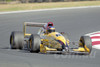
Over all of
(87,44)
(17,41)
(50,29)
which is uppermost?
(50,29)

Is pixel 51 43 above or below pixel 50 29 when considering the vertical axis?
below

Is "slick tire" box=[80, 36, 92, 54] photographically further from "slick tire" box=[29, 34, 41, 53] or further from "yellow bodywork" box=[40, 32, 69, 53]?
"slick tire" box=[29, 34, 41, 53]

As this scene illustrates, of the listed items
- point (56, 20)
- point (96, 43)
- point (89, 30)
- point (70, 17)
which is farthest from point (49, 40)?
point (70, 17)

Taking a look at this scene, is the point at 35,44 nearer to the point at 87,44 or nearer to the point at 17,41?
the point at 17,41

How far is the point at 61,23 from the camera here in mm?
18391

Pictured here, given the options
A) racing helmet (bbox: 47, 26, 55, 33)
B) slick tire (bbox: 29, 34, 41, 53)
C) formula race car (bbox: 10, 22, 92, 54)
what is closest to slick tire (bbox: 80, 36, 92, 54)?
formula race car (bbox: 10, 22, 92, 54)

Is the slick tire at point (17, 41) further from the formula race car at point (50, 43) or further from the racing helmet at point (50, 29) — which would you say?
the racing helmet at point (50, 29)

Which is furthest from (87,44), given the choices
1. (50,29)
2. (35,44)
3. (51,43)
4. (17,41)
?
(17,41)

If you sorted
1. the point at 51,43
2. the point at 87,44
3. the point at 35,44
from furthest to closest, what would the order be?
the point at 87,44 → the point at 51,43 → the point at 35,44

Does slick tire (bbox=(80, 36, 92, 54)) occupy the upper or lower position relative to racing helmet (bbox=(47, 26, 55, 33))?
lower

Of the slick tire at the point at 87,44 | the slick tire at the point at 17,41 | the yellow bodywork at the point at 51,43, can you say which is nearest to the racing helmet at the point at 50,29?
the yellow bodywork at the point at 51,43

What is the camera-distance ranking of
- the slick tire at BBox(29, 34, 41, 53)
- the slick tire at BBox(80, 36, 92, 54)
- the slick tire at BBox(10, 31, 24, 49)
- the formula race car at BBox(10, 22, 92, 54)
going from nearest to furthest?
the formula race car at BBox(10, 22, 92, 54) → the slick tire at BBox(29, 34, 41, 53) → the slick tire at BBox(80, 36, 92, 54) → the slick tire at BBox(10, 31, 24, 49)

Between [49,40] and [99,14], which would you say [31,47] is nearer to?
[49,40]

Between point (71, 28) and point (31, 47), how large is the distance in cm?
731
